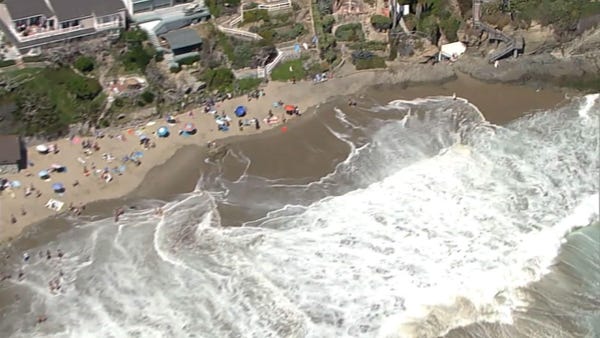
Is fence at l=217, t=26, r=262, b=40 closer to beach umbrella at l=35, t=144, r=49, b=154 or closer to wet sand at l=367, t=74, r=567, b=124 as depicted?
wet sand at l=367, t=74, r=567, b=124

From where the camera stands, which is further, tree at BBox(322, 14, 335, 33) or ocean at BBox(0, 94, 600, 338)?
tree at BBox(322, 14, 335, 33)

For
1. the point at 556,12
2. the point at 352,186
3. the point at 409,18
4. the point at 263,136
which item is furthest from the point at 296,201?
the point at 556,12

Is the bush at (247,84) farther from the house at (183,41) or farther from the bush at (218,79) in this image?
the house at (183,41)

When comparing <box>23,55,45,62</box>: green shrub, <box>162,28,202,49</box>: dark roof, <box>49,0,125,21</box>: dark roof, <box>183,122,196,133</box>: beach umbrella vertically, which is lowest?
<box>183,122,196,133</box>: beach umbrella

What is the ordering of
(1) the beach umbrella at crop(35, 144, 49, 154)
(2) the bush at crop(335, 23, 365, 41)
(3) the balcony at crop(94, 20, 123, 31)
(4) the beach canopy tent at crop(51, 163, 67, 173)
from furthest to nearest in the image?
1. (2) the bush at crop(335, 23, 365, 41)
2. (3) the balcony at crop(94, 20, 123, 31)
3. (1) the beach umbrella at crop(35, 144, 49, 154)
4. (4) the beach canopy tent at crop(51, 163, 67, 173)

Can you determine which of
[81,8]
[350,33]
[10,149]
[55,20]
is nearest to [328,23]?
[350,33]

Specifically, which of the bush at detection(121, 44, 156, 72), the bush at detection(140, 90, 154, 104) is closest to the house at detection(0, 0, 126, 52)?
the bush at detection(121, 44, 156, 72)
